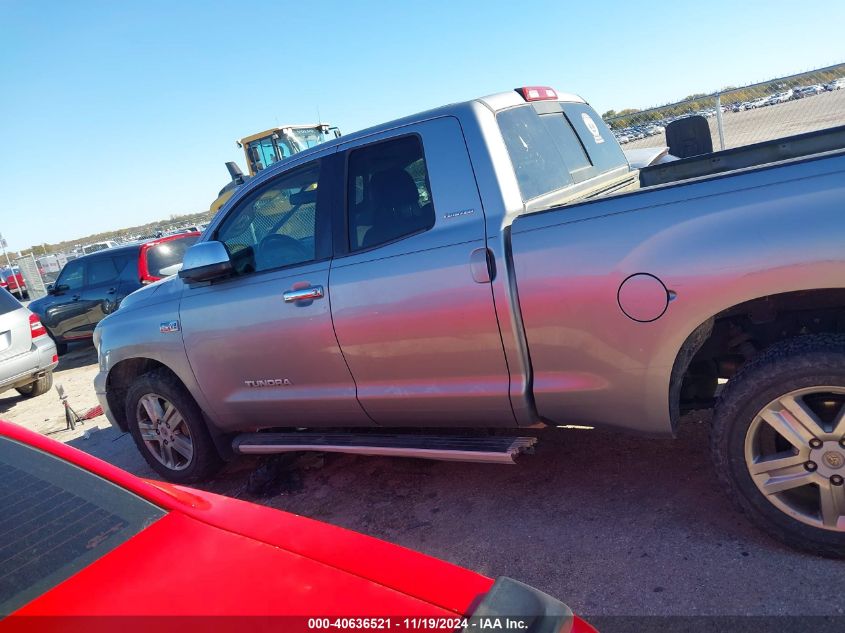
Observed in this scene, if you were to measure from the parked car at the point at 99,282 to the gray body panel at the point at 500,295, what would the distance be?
661 cm

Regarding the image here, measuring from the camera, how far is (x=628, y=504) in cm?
321

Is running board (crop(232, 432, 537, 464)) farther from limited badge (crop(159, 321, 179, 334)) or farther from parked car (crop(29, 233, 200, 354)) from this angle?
parked car (crop(29, 233, 200, 354))

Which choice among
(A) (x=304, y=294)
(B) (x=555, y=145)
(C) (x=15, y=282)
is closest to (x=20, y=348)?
(A) (x=304, y=294)

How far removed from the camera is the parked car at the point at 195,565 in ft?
4.45

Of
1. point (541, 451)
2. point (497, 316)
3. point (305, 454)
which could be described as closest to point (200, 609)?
point (497, 316)

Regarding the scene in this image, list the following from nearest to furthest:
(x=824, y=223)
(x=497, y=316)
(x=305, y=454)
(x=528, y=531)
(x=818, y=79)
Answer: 1. (x=824, y=223)
2. (x=497, y=316)
3. (x=528, y=531)
4. (x=305, y=454)
5. (x=818, y=79)

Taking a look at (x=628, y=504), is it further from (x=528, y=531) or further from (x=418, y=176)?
(x=418, y=176)

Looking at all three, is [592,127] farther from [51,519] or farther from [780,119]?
[780,119]

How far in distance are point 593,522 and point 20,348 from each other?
24.8ft

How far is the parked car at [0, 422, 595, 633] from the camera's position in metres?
1.36

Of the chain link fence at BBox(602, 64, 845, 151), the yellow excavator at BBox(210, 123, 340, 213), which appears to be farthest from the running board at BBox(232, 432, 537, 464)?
the yellow excavator at BBox(210, 123, 340, 213)

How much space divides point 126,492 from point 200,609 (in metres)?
0.65

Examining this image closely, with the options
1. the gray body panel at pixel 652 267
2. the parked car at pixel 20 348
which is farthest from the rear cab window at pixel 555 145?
the parked car at pixel 20 348

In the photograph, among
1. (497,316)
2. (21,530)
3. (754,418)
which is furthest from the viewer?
(497,316)
